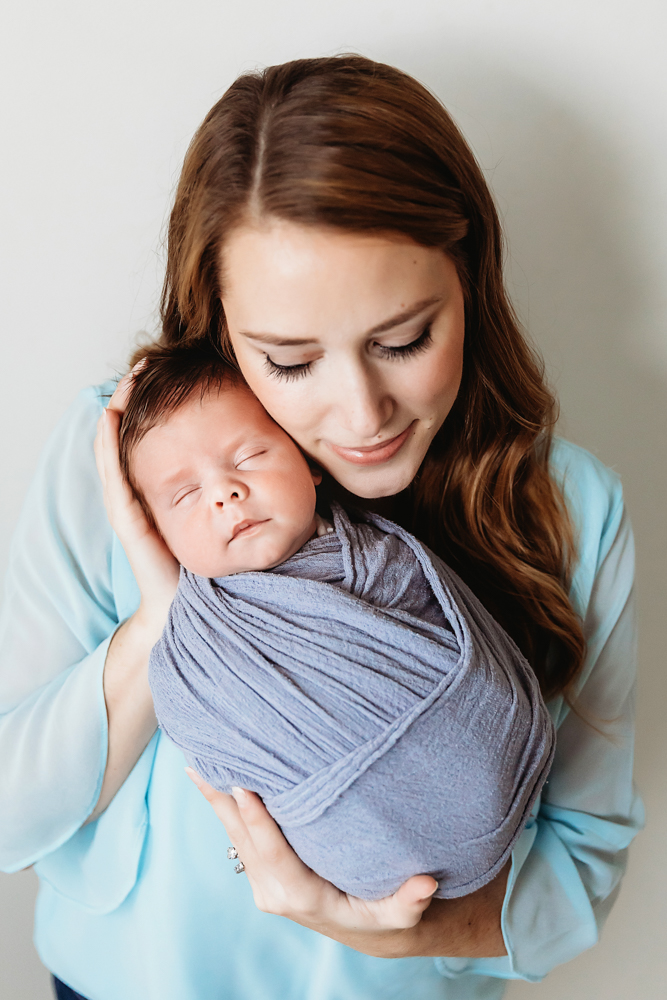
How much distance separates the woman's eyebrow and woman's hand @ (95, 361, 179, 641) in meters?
0.28

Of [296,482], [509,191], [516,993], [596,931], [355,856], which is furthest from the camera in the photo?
[516,993]

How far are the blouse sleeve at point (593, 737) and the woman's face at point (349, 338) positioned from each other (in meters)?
0.32

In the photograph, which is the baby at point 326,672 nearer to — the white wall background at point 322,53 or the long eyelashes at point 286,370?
the long eyelashes at point 286,370

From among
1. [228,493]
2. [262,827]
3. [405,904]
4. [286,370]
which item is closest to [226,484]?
[228,493]

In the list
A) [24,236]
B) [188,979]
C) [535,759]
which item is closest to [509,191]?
[24,236]

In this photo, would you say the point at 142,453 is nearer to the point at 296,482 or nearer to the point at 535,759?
the point at 296,482

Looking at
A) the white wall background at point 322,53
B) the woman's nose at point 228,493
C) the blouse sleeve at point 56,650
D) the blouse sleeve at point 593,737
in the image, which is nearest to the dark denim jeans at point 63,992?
the blouse sleeve at point 56,650

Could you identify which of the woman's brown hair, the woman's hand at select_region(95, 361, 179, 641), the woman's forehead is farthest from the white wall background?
the woman's forehead

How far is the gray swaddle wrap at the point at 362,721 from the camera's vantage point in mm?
807

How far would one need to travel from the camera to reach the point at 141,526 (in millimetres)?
1039

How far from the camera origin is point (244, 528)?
0.95 m

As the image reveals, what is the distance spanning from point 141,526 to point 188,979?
0.61 meters

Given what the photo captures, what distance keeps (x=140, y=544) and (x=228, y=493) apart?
6.6 inches

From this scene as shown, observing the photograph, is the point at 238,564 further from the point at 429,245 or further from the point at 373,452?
the point at 429,245
